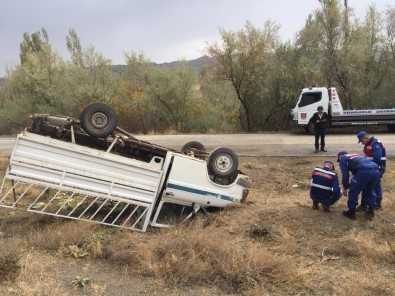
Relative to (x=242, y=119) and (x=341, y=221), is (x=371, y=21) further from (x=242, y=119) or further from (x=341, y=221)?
(x=341, y=221)

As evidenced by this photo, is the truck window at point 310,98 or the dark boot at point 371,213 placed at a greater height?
the truck window at point 310,98

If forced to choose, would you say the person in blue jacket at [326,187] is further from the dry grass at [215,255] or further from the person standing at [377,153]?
the person standing at [377,153]

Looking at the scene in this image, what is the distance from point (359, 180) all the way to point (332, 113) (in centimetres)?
1280

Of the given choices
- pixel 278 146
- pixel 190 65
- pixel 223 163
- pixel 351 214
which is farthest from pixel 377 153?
pixel 190 65

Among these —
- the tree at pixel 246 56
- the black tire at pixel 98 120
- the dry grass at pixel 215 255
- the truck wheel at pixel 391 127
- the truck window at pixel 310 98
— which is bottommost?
the dry grass at pixel 215 255

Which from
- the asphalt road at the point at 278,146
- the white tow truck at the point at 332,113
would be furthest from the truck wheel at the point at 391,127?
the asphalt road at the point at 278,146

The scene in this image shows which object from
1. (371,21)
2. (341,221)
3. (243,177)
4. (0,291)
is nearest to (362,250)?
(341,221)

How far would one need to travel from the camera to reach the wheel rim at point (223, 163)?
6914mm

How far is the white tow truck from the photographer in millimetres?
18422

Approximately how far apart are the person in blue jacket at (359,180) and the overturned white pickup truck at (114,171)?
5.75 ft

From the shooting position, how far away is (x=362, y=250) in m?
5.47

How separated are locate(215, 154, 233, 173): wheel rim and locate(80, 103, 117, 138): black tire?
1.87 meters

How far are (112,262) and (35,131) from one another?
249 cm

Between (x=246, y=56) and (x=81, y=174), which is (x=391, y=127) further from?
(x=81, y=174)
